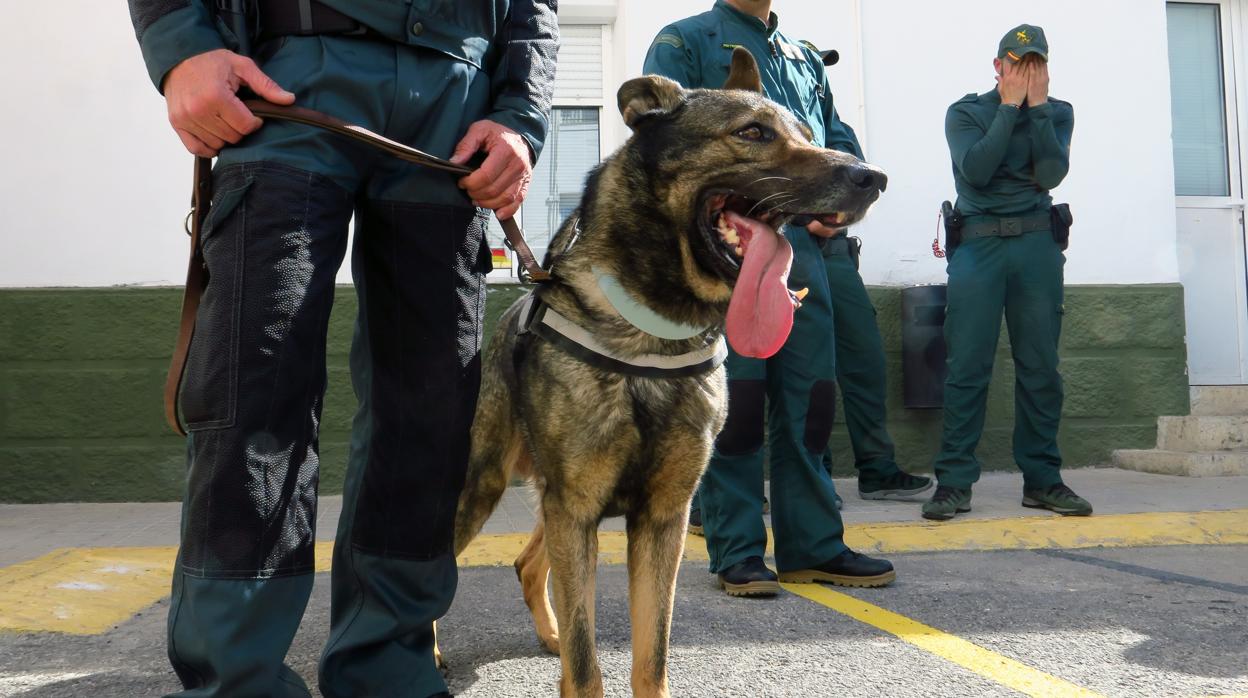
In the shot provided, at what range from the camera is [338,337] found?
6480 millimetres

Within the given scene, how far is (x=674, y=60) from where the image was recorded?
3.70 metres

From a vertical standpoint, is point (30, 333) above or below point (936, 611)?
above

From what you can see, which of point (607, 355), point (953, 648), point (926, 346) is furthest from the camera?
point (926, 346)

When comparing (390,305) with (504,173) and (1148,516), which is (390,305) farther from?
(1148,516)

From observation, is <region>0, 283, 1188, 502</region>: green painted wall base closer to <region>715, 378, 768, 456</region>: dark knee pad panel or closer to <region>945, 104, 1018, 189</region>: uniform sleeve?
<region>945, 104, 1018, 189</region>: uniform sleeve

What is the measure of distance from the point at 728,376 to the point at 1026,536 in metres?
2.07

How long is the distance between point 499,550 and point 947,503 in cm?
237

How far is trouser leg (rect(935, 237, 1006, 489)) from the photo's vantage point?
17.4 feet

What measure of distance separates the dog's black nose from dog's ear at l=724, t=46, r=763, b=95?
0.78 meters

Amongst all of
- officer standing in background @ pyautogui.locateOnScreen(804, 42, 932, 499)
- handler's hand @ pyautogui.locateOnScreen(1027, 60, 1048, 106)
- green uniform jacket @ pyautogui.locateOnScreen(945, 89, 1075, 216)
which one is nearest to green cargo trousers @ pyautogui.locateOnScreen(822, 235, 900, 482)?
officer standing in background @ pyautogui.locateOnScreen(804, 42, 932, 499)

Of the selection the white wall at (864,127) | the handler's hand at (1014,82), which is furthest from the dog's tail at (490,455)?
the white wall at (864,127)

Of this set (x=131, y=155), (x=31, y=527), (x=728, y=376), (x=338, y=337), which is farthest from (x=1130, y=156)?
(x=31, y=527)

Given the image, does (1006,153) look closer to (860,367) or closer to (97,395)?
(860,367)

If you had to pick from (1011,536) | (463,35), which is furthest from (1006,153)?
(463,35)
